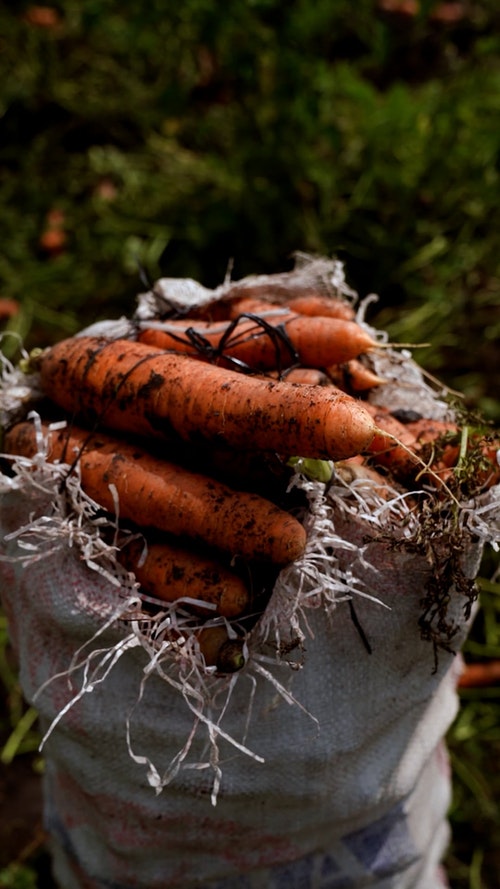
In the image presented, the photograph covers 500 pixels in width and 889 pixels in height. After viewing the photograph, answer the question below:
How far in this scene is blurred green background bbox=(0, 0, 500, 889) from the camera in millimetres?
2441

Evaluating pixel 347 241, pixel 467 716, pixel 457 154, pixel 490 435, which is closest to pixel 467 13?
pixel 457 154

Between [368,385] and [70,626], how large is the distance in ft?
1.75

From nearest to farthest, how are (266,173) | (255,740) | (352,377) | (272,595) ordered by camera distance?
(272,595)
(255,740)
(352,377)
(266,173)

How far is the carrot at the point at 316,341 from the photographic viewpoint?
122 centimetres

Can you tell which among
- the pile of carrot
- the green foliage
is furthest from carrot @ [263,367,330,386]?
the green foliage

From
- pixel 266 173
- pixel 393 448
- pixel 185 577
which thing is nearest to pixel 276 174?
pixel 266 173

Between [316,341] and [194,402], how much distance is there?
23 centimetres

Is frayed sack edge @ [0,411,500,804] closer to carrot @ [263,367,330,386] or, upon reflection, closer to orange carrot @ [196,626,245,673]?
orange carrot @ [196,626,245,673]

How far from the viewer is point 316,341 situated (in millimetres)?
1231

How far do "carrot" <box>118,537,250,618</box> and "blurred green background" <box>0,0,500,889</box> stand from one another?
3.82 feet

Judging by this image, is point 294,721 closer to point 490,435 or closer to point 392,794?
point 392,794

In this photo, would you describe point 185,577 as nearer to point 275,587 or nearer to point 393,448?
point 275,587

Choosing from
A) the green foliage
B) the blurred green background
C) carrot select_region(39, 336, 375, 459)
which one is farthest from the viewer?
the green foliage

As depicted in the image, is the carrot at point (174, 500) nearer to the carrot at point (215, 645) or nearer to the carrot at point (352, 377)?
the carrot at point (215, 645)
